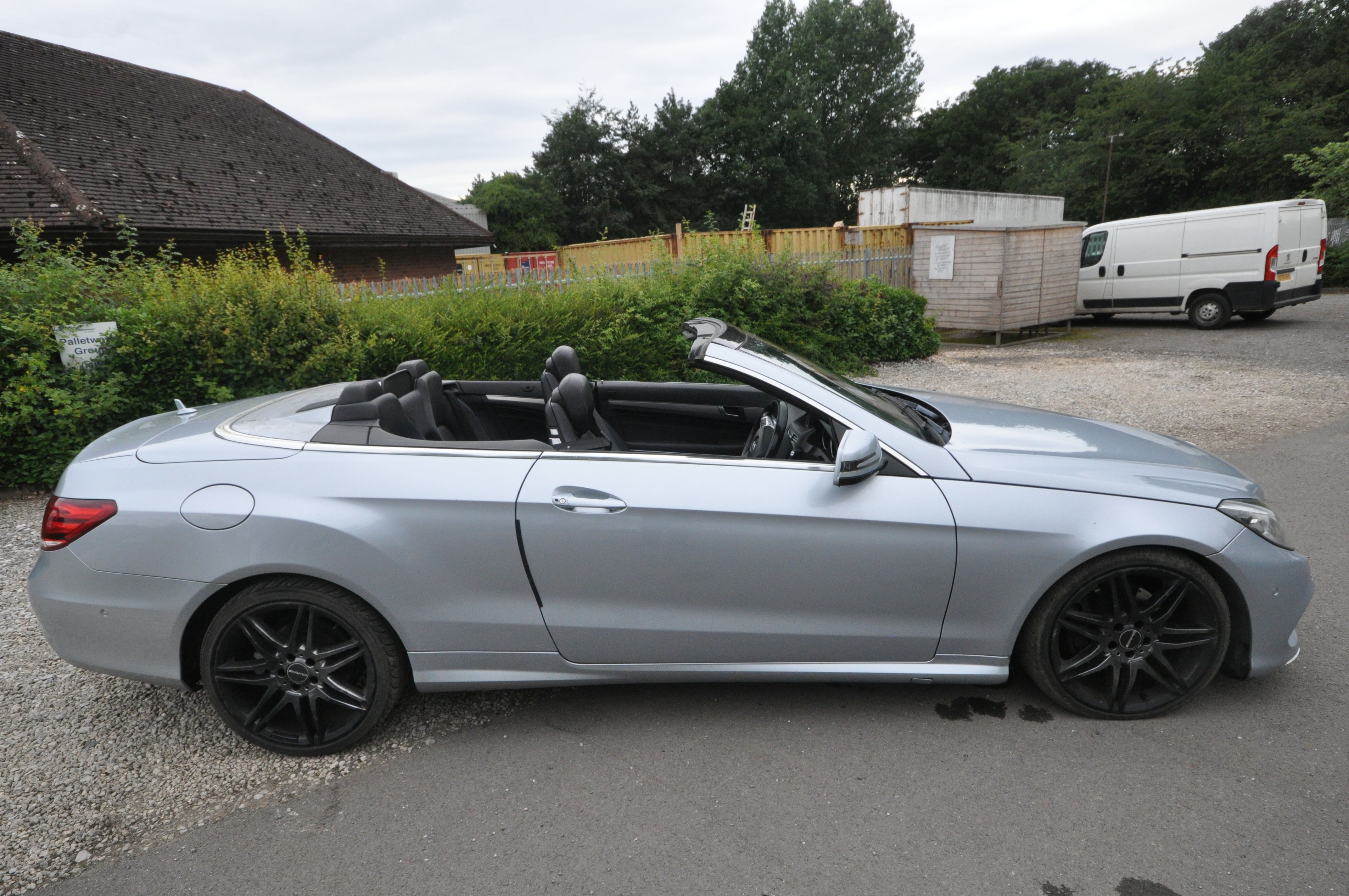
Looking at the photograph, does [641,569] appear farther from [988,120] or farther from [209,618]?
[988,120]

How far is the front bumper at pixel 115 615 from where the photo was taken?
275 centimetres

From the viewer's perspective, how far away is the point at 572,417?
3.15 meters

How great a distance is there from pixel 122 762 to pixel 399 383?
Result: 172 cm

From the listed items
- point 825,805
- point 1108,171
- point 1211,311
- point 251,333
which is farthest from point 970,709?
point 1108,171

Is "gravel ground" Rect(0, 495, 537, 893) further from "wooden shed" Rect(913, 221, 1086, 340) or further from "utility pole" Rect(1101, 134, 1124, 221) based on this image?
"utility pole" Rect(1101, 134, 1124, 221)

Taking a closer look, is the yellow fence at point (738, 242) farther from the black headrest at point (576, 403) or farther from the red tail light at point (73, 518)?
the red tail light at point (73, 518)

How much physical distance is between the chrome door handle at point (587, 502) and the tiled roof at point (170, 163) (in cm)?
1407

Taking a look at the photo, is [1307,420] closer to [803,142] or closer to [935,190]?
[935,190]

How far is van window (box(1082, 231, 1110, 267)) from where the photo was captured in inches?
602

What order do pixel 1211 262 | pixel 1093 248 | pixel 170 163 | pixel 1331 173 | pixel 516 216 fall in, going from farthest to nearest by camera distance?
pixel 516 216 → pixel 1331 173 → pixel 170 163 → pixel 1093 248 → pixel 1211 262

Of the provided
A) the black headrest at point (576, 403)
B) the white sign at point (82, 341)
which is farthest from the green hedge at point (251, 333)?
the black headrest at point (576, 403)

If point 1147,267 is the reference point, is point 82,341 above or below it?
below

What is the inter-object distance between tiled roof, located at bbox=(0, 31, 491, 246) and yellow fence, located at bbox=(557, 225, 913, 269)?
5.07 meters

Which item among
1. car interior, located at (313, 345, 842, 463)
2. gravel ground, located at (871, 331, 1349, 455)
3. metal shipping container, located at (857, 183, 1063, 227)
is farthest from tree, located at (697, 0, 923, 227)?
car interior, located at (313, 345, 842, 463)
